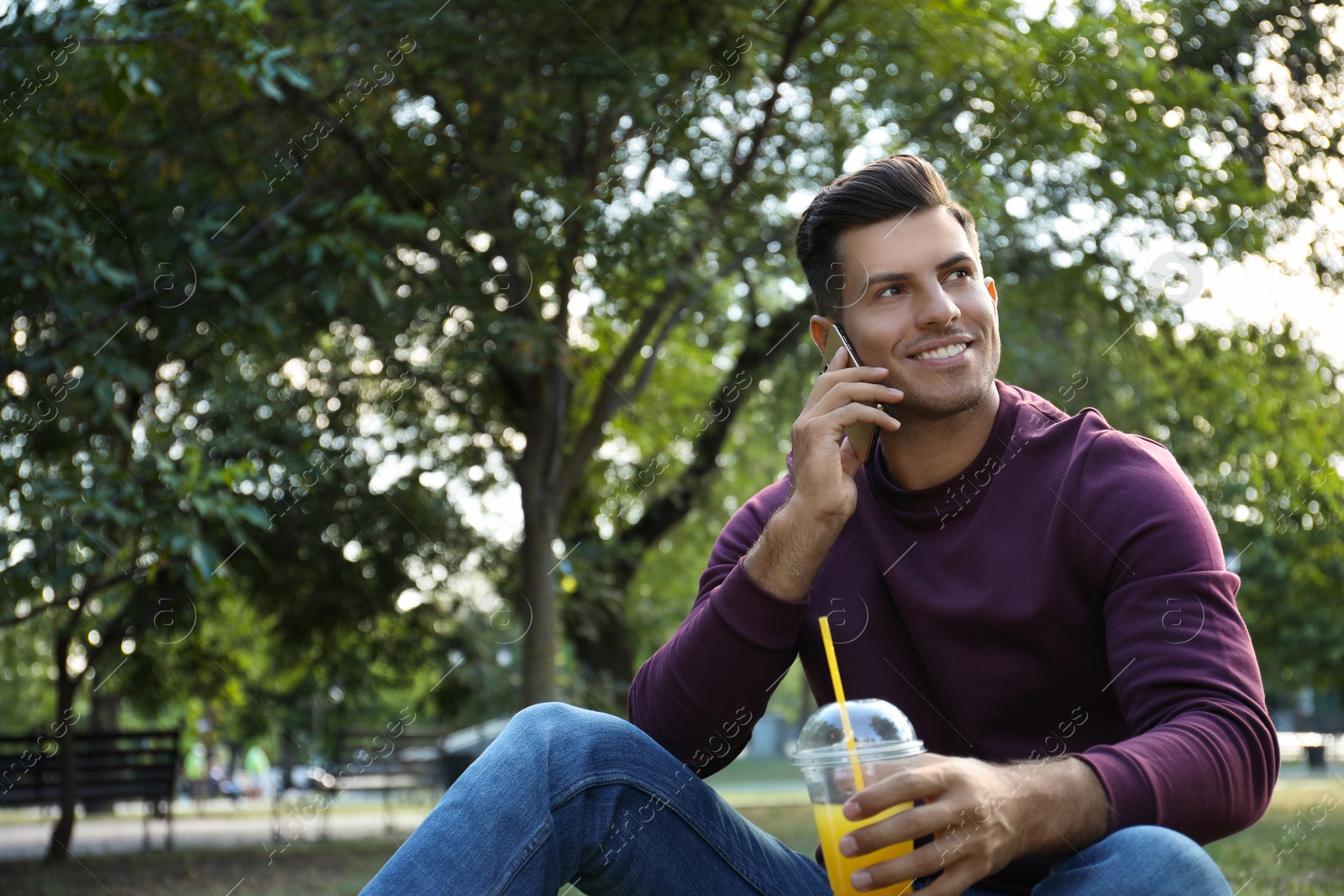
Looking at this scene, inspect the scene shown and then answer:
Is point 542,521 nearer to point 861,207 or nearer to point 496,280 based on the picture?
point 496,280

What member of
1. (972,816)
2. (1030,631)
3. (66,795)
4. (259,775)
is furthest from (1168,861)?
(259,775)

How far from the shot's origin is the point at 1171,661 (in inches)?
62.1

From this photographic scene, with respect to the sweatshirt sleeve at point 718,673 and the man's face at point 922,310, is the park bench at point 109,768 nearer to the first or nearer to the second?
the sweatshirt sleeve at point 718,673

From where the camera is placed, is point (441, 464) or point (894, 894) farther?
point (441, 464)

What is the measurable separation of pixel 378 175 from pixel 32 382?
9.21 feet

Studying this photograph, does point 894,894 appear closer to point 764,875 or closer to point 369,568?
point 764,875

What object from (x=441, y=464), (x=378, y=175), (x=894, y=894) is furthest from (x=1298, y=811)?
(x=894, y=894)

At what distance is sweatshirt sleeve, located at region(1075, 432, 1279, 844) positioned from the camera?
1.45 m

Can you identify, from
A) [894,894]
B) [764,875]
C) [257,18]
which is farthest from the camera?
[257,18]

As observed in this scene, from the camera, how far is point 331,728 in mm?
12586

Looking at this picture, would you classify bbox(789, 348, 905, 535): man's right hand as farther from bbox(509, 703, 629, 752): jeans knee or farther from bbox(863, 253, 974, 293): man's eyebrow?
bbox(509, 703, 629, 752): jeans knee

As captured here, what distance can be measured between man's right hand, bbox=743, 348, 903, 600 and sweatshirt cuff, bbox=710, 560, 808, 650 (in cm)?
1

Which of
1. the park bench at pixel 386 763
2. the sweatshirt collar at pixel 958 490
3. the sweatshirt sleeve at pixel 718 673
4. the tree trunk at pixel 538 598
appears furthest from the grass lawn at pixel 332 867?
the sweatshirt collar at pixel 958 490

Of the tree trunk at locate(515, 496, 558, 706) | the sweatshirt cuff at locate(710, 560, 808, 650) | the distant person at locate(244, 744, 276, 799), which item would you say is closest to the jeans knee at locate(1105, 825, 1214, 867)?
the sweatshirt cuff at locate(710, 560, 808, 650)
